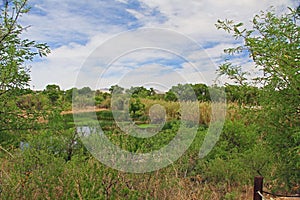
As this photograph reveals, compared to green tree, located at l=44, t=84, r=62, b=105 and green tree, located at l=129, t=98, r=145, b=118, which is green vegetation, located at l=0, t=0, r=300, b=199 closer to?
green tree, located at l=44, t=84, r=62, b=105

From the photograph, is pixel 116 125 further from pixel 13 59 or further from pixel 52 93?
pixel 13 59

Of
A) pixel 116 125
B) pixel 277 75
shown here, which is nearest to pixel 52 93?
pixel 116 125

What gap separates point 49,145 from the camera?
4.30 metres

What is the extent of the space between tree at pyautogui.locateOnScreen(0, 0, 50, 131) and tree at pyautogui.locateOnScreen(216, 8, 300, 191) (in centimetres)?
178

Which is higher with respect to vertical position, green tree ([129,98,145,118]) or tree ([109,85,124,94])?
tree ([109,85,124,94])

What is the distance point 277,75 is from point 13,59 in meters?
2.39

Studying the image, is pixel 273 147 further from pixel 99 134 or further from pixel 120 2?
pixel 120 2

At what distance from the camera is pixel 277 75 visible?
317 centimetres

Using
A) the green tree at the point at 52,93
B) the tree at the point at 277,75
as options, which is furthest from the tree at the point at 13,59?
the tree at the point at 277,75

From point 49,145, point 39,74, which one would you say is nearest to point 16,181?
point 49,145

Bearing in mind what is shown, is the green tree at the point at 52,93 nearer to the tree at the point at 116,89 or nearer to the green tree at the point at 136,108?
the tree at the point at 116,89

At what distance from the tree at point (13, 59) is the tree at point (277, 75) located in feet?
5.85

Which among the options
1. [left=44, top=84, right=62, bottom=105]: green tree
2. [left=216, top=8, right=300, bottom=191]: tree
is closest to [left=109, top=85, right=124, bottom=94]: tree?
[left=44, top=84, right=62, bottom=105]: green tree

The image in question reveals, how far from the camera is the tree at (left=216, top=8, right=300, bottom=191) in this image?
3045mm
